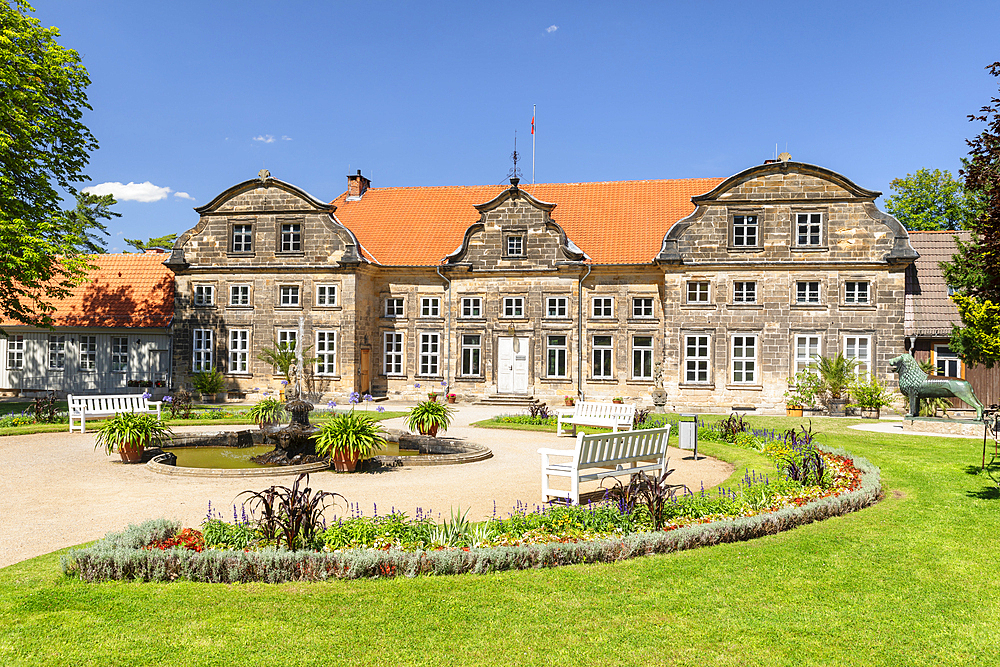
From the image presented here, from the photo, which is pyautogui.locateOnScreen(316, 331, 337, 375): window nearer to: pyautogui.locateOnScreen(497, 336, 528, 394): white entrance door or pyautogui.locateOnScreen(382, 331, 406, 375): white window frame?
pyautogui.locateOnScreen(382, 331, 406, 375): white window frame

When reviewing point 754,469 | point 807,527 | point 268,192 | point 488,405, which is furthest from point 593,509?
point 268,192

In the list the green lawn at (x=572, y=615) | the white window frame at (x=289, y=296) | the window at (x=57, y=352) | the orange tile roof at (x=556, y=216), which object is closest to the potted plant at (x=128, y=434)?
the green lawn at (x=572, y=615)

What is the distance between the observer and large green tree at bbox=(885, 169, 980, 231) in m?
36.1

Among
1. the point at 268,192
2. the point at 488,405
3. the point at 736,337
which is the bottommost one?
the point at 488,405

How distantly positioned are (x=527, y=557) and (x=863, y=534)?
12.9 ft

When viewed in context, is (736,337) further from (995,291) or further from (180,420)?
(180,420)

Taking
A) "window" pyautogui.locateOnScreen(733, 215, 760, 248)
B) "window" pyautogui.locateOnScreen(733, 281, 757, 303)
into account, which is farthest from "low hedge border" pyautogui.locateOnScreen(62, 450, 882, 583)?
"window" pyautogui.locateOnScreen(733, 215, 760, 248)

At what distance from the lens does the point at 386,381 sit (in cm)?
3050

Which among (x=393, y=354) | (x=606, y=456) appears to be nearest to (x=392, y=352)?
(x=393, y=354)

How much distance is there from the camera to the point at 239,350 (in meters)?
30.0

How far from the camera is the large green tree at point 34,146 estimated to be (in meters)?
21.0

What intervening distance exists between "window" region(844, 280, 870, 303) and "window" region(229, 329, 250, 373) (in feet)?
78.1

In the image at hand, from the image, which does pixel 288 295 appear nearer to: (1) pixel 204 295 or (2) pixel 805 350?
(1) pixel 204 295

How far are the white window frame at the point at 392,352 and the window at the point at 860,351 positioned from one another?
688 inches
